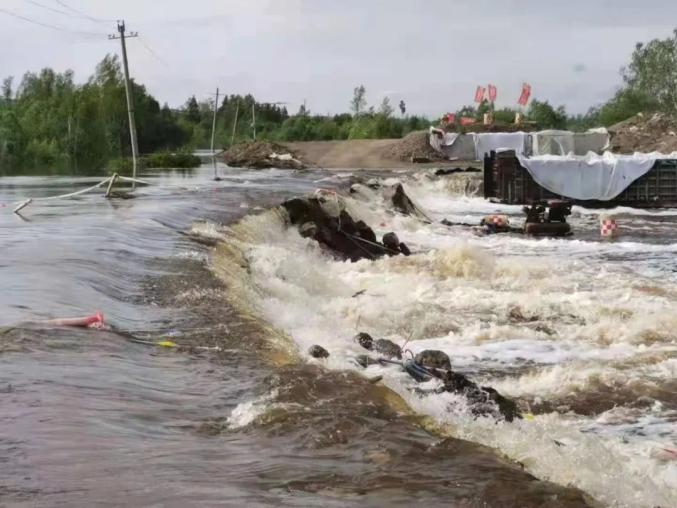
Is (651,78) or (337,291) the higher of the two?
(651,78)

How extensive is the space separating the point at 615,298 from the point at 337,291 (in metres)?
3.66

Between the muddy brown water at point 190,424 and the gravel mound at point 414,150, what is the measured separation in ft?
119

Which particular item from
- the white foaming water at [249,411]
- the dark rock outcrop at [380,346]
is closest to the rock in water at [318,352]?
the dark rock outcrop at [380,346]

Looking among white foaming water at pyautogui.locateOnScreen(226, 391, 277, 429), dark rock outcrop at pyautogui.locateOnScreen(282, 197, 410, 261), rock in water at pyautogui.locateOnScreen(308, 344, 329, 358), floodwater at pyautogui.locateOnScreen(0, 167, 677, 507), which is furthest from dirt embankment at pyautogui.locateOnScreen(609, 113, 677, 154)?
white foaming water at pyautogui.locateOnScreen(226, 391, 277, 429)

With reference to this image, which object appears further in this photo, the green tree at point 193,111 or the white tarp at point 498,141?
the green tree at point 193,111

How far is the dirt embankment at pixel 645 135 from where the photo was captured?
126 ft

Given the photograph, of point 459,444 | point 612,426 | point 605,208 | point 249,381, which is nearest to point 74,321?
point 249,381

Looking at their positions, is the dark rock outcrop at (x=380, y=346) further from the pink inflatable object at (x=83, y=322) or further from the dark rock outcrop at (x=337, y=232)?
the dark rock outcrop at (x=337, y=232)

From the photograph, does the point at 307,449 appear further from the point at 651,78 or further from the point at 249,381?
the point at 651,78

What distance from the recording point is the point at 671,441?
5.50 meters

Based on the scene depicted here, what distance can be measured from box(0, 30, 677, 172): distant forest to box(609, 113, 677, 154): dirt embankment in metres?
12.5

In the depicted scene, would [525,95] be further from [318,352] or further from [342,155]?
[318,352]

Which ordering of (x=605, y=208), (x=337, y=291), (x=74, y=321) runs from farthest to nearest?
(x=605, y=208), (x=337, y=291), (x=74, y=321)

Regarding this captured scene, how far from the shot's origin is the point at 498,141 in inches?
1633
